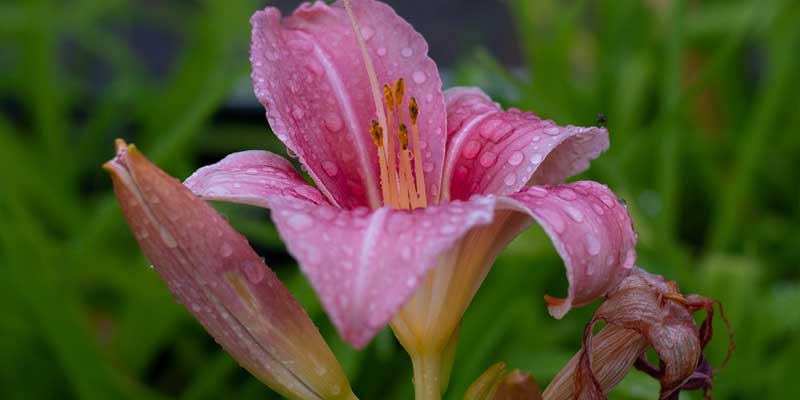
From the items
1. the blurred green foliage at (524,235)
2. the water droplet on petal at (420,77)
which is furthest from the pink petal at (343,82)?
the blurred green foliage at (524,235)

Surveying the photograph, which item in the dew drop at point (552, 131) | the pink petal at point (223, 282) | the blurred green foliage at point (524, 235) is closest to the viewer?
the pink petal at point (223, 282)

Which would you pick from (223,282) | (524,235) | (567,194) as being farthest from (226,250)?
(524,235)

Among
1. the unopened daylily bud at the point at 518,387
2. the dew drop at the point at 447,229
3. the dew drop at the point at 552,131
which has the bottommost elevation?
the unopened daylily bud at the point at 518,387

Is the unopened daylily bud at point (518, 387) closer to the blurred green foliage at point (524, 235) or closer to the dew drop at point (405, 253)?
the dew drop at point (405, 253)

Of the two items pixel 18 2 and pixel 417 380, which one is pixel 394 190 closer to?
pixel 417 380

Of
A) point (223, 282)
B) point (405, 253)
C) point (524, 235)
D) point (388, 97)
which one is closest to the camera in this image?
point (405, 253)

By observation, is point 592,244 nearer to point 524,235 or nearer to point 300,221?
point 300,221
